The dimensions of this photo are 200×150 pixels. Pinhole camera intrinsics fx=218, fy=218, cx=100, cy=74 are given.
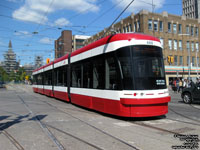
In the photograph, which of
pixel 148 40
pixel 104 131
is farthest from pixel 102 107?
pixel 148 40

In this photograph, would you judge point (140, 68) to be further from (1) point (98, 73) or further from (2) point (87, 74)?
(2) point (87, 74)

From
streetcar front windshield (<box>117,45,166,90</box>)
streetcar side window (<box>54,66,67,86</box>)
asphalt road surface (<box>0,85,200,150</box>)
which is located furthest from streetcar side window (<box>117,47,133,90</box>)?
streetcar side window (<box>54,66,67,86</box>)

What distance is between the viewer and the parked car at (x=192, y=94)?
508 inches

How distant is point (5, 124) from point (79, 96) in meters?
4.36

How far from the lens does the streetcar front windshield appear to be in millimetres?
7508

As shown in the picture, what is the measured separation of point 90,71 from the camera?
9906 mm

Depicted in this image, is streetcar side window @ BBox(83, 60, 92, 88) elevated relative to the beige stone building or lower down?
lower down

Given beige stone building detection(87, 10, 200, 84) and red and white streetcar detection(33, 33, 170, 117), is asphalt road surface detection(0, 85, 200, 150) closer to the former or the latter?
red and white streetcar detection(33, 33, 170, 117)

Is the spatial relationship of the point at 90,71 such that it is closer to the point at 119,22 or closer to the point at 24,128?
the point at 24,128

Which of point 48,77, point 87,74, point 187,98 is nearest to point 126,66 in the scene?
point 87,74

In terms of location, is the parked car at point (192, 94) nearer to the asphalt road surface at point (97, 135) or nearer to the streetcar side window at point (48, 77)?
the asphalt road surface at point (97, 135)

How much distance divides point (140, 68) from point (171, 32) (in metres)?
39.3

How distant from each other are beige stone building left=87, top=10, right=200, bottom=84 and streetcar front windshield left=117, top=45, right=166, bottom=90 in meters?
32.9

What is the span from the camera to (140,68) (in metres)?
7.61
